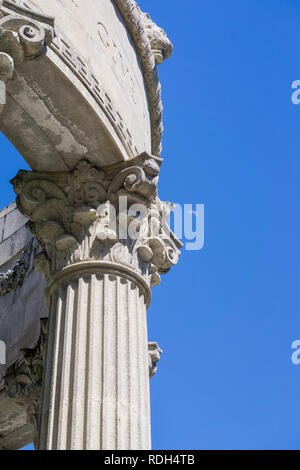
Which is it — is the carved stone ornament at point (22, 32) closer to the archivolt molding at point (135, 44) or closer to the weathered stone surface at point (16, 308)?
the archivolt molding at point (135, 44)

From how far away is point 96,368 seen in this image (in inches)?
561

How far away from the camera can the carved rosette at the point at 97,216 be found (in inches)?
640

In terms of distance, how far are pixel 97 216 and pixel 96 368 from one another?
3562 mm

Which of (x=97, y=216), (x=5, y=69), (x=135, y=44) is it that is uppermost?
(x=135, y=44)

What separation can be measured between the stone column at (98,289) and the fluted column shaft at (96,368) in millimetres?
17

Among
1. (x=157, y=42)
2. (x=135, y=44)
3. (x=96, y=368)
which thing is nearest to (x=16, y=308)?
(x=157, y=42)

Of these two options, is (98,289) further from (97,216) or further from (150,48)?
(150,48)

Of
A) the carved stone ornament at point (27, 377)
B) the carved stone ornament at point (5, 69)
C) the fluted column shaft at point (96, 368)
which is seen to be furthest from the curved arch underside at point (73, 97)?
the carved stone ornament at point (27, 377)

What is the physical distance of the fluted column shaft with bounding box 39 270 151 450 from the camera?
1356 cm

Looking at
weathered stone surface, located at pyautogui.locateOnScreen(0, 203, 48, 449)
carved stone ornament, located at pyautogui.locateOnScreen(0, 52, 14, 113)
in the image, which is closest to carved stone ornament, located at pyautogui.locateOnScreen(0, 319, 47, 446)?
weathered stone surface, located at pyautogui.locateOnScreen(0, 203, 48, 449)

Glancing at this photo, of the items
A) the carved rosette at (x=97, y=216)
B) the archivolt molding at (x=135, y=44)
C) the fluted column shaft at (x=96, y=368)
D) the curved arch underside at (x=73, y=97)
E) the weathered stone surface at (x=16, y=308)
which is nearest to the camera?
the fluted column shaft at (x=96, y=368)

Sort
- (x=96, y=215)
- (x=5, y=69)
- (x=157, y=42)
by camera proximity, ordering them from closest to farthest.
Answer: (x=5, y=69), (x=96, y=215), (x=157, y=42)

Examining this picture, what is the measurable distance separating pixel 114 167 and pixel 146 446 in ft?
20.1

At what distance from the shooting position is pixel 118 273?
16.0 metres
